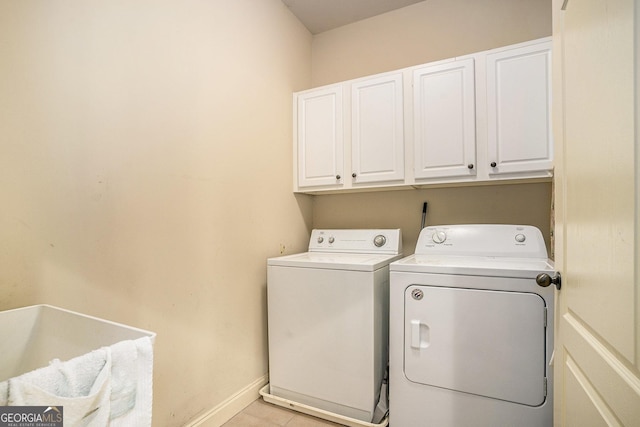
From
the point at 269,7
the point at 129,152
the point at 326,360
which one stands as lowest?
the point at 326,360

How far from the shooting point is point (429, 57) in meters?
2.31

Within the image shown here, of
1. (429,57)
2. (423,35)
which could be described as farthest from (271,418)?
(423,35)

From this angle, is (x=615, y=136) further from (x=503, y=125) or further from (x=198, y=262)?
(x=198, y=262)

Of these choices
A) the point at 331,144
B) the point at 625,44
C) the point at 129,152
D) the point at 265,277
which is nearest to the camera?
the point at 625,44

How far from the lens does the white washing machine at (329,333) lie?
5.57 feet

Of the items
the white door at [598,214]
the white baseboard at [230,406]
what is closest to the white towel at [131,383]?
the white door at [598,214]

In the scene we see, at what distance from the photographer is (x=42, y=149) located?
1.06 meters

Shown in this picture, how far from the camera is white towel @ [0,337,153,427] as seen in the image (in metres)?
0.54

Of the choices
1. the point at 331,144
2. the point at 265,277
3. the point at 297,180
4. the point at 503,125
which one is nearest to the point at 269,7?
the point at 331,144

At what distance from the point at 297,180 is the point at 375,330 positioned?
1.25m

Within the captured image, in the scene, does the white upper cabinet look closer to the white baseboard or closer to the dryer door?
the dryer door

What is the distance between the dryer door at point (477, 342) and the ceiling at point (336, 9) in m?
2.12

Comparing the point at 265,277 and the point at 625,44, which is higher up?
the point at 625,44

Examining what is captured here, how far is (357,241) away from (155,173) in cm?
141
